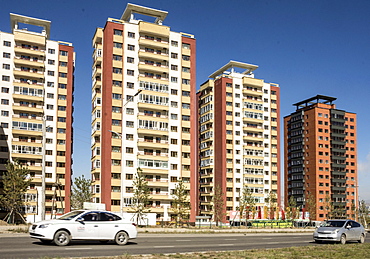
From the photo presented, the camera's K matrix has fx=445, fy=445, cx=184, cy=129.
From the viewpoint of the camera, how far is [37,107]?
3898 inches

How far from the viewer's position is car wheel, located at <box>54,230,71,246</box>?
20766mm

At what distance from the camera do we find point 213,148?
12475 centimetres

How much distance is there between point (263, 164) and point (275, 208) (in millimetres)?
13543

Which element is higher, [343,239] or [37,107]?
[37,107]

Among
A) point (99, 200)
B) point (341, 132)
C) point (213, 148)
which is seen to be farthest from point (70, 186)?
point (341, 132)

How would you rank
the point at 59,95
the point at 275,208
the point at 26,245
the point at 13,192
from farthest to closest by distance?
1. the point at 275,208
2. the point at 59,95
3. the point at 13,192
4. the point at 26,245

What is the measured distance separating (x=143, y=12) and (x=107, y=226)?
79.7 metres

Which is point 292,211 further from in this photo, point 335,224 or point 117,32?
point 335,224

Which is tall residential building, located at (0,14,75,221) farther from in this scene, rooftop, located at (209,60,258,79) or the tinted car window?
the tinted car window

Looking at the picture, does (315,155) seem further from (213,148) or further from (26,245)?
(26,245)

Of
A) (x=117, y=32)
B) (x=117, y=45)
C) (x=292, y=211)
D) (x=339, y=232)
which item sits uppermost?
(x=117, y=32)

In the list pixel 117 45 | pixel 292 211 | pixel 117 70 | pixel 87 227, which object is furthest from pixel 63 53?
pixel 87 227

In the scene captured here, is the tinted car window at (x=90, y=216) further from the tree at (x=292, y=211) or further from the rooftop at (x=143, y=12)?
the tree at (x=292, y=211)

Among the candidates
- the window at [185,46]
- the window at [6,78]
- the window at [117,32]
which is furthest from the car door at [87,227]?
the window at [6,78]
